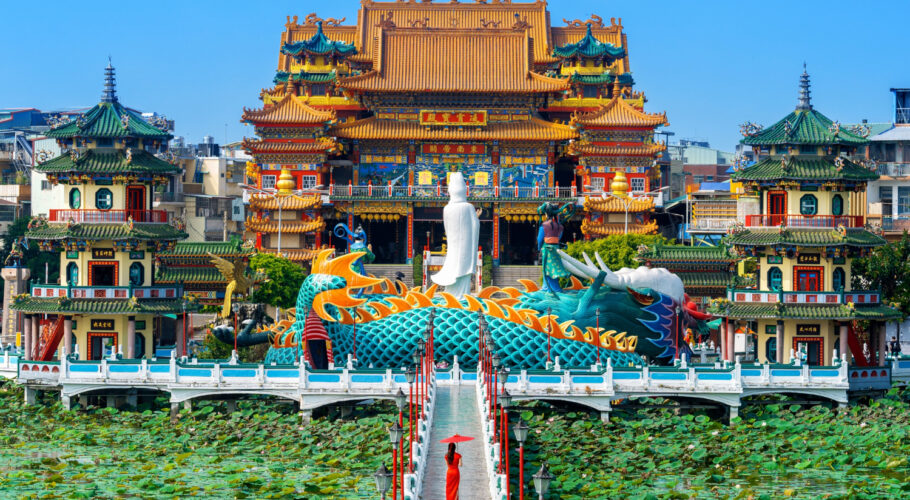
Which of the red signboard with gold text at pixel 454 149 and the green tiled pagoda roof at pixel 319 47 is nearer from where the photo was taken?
the red signboard with gold text at pixel 454 149

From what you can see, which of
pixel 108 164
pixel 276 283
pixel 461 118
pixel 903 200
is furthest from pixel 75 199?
pixel 903 200

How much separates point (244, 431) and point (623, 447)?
30.5 ft

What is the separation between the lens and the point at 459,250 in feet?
159

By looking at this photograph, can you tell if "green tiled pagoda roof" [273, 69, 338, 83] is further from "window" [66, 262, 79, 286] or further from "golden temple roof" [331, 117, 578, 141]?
"window" [66, 262, 79, 286]

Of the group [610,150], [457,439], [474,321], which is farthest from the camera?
[610,150]

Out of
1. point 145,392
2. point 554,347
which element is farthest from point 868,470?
point 145,392

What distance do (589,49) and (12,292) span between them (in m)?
36.9

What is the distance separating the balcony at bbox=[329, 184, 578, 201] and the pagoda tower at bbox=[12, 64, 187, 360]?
2711cm

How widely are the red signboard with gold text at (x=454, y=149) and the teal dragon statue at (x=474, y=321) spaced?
110 feet

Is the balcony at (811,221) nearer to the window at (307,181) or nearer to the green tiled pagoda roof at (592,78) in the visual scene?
the window at (307,181)

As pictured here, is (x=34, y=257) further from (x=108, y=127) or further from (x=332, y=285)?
(x=332, y=285)

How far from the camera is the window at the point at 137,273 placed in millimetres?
49750

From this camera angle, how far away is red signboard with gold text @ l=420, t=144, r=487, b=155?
264 ft

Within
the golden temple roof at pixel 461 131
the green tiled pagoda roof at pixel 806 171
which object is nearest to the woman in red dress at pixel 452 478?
the green tiled pagoda roof at pixel 806 171
